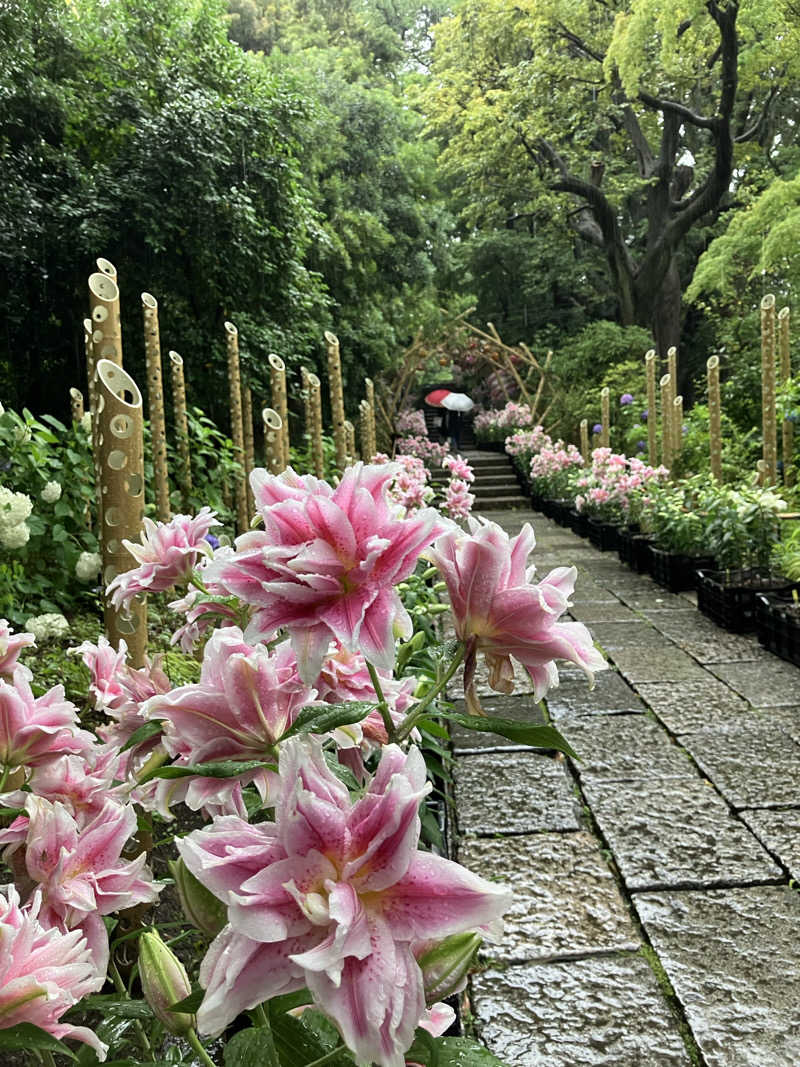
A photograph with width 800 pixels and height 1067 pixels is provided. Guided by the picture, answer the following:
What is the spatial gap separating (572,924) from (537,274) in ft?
51.4

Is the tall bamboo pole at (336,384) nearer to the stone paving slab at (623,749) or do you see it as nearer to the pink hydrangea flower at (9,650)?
the stone paving slab at (623,749)

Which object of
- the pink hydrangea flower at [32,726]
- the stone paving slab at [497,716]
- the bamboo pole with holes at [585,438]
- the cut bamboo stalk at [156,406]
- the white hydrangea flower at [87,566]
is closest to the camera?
the pink hydrangea flower at [32,726]

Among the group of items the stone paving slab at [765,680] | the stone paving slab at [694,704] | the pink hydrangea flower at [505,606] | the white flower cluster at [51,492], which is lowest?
the stone paving slab at [694,704]

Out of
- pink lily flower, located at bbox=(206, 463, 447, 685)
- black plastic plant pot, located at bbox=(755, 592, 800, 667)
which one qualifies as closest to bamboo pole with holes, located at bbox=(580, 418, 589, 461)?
black plastic plant pot, located at bbox=(755, 592, 800, 667)

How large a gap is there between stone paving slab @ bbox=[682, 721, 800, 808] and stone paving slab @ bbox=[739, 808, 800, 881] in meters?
0.06

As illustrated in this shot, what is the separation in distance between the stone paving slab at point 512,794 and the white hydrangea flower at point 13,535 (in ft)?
4.94

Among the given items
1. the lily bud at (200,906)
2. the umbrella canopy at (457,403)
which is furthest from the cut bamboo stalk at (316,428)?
the umbrella canopy at (457,403)

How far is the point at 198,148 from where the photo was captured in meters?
6.82

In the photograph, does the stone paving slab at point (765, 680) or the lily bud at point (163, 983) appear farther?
the stone paving slab at point (765, 680)

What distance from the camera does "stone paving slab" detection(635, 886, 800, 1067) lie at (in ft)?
4.98

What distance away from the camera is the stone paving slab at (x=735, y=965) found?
1519mm

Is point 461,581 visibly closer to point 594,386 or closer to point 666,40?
point 666,40

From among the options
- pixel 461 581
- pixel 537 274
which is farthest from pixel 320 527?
pixel 537 274

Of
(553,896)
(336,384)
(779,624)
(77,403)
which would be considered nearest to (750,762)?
(553,896)
